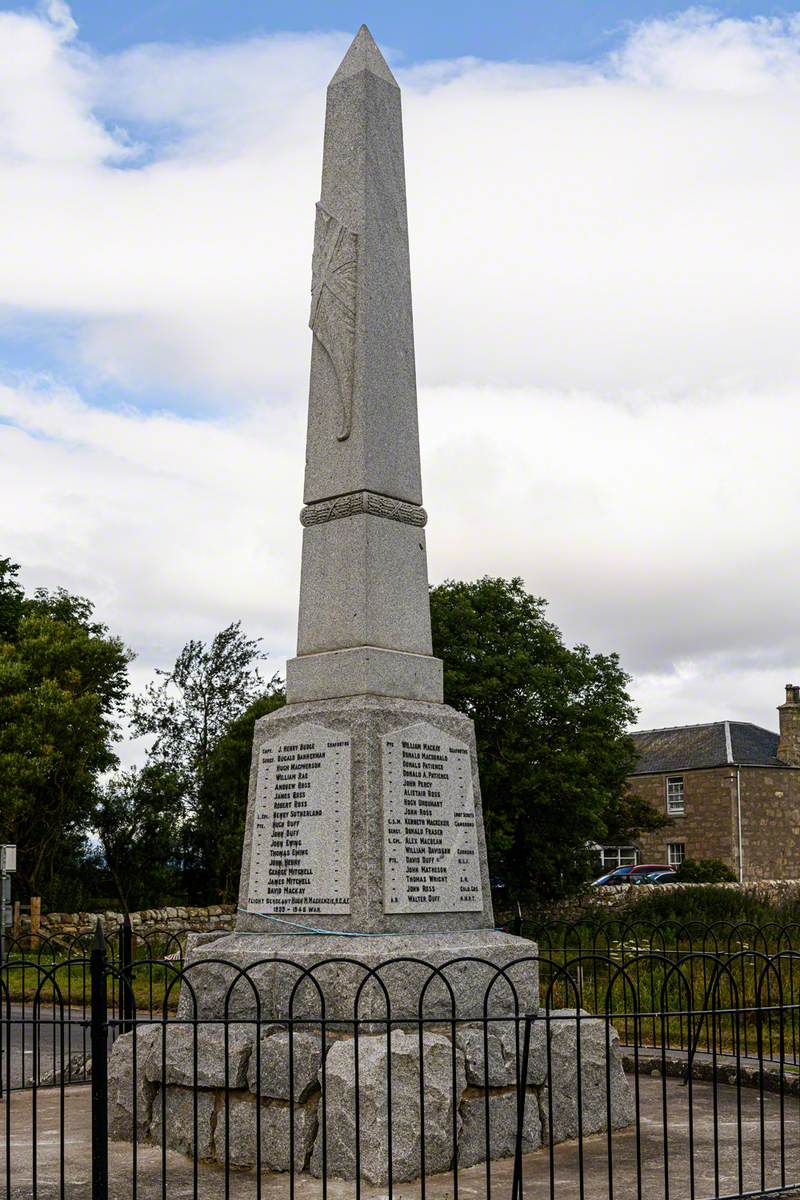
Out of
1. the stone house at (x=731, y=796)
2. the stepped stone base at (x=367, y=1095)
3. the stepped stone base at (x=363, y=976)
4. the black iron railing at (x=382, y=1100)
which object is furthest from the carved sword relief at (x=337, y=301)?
the stone house at (x=731, y=796)

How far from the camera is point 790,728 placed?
48.8m

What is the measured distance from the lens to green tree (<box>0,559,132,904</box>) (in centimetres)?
2812

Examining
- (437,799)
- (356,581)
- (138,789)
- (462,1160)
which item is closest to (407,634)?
(356,581)

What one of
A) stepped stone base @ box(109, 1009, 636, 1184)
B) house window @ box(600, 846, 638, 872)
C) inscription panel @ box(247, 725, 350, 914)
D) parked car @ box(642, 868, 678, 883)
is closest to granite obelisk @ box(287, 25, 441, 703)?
inscription panel @ box(247, 725, 350, 914)

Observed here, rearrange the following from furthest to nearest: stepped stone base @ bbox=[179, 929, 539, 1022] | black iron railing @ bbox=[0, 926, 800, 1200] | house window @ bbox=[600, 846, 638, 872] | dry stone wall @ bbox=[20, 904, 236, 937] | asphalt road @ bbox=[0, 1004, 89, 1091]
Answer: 1. house window @ bbox=[600, 846, 638, 872]
2. dry stone wall @ bbox=[20, 904, 236, 937]
3. asphalt road @ bbox=[0, 1004, 89, 1091]
4. stepped stone base @ bbox=[179, 929, 539, 1022]
5. black iron railing @ bbox=[0, 926, 800, 1200]

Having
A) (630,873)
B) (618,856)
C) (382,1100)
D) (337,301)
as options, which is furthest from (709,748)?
(382,1100)

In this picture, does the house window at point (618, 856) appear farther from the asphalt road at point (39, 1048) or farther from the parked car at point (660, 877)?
the asphalt road at point (39, 1048)

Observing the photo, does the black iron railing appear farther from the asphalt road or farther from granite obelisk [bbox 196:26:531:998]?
the asphalt road

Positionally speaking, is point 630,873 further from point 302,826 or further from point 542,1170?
point 542,1170

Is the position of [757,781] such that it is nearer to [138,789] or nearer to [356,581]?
[138,789]

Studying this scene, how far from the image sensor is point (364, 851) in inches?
303

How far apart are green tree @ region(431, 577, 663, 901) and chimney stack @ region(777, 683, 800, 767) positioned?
18.9 metres

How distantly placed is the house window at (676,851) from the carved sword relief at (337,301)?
4136 cm

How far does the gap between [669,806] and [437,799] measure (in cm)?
4159
